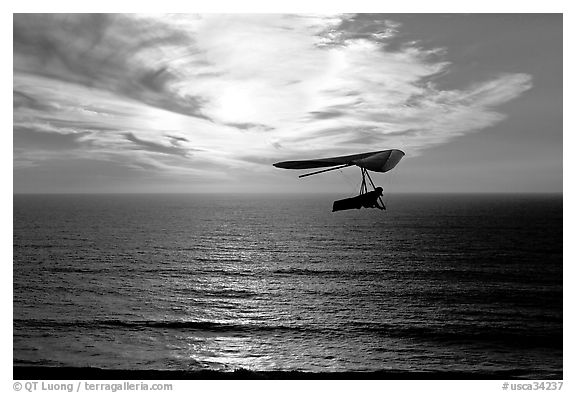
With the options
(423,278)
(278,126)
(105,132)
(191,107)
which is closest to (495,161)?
(423,278)

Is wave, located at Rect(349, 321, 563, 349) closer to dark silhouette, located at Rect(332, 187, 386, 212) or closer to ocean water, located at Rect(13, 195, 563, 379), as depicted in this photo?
ocean water, located at Rect(13, 195, 563, 379)

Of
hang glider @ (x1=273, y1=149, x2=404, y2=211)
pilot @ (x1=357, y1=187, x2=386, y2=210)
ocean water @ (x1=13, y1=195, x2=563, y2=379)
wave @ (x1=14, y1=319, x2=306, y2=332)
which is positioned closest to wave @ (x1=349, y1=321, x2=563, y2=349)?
ocean water @ (x1=13, y1=195, x2=563, y2=379)

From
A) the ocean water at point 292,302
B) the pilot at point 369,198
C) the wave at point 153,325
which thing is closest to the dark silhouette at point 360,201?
the pilot at point 369,198

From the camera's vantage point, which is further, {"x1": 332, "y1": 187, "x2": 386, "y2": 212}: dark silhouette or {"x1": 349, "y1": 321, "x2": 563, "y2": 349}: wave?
{"x1": 349, "y1": 321, "x2": 563, "y2": 349}: wave

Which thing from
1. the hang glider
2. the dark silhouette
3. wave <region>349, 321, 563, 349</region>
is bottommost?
wave <region>349, 321, 563, 349</region>

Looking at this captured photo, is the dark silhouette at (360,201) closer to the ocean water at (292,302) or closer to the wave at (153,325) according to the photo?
the ocean water at (292,302)

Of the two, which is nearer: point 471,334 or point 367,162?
point 367,162

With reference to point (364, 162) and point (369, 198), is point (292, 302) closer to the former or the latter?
point (369, 198)

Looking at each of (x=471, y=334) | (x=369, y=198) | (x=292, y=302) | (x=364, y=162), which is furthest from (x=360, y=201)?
(x=292, y=302)
